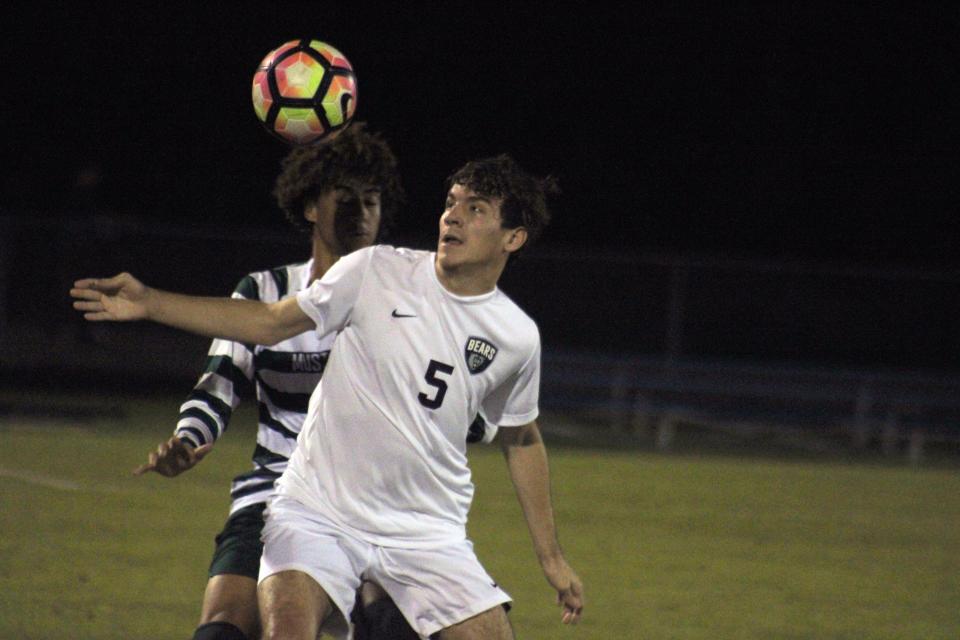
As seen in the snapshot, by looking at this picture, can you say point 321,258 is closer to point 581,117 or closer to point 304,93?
point 304,93

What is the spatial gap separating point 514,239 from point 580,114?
22.3m

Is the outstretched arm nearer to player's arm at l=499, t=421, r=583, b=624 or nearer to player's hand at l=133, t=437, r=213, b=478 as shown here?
player's hand at l=133, t=437, r=213, b=478

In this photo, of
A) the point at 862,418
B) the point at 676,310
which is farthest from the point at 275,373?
the point at 676,310

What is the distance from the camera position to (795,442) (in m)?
15.3

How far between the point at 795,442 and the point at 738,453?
1.57 metres

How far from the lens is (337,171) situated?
5.11 meters

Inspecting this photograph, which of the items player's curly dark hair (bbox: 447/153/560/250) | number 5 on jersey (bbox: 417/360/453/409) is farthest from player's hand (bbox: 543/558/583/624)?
player's curly dark hair (bbox: 447/153/560/250)

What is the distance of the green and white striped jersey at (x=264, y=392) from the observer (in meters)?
4.71

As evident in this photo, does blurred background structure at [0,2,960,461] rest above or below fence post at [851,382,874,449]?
above

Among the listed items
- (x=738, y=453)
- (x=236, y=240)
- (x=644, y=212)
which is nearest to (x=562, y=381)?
(x=738, y=453)

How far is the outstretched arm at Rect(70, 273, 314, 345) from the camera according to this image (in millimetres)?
3834

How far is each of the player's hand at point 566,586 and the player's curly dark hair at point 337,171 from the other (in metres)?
1.49

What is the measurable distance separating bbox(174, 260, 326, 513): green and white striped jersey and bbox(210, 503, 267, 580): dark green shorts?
0.05m

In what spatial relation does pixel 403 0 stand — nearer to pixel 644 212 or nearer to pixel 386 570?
pixel 644 212
